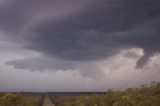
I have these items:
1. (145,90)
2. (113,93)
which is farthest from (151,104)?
(113,93)

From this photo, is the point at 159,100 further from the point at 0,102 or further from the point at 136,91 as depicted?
the point at 0,102

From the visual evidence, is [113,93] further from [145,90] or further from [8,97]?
[8,97]

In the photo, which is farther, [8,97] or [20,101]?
[20,101]

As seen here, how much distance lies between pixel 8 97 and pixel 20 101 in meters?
7.62

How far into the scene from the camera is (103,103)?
5603 cm

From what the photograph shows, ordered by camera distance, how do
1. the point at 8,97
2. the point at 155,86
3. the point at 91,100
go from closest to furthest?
the point at 155,86
the point at 8,97
the point at 91,100

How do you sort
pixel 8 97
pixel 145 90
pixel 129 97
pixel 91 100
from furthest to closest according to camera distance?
1. pixel 91 100
2. pixel 8 97
3. pixel 145 90
4. pixel 129 97

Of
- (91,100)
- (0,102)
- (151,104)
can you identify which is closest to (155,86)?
(151,104)

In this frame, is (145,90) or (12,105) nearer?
(145,90)

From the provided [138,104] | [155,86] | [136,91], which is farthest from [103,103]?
[138,104]

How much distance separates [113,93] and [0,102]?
1934cm

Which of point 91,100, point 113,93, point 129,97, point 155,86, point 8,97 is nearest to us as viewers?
point 129,97

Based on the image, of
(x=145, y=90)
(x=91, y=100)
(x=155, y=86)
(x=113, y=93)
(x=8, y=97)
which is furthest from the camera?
(x=91, y=100)

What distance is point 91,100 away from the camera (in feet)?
221
